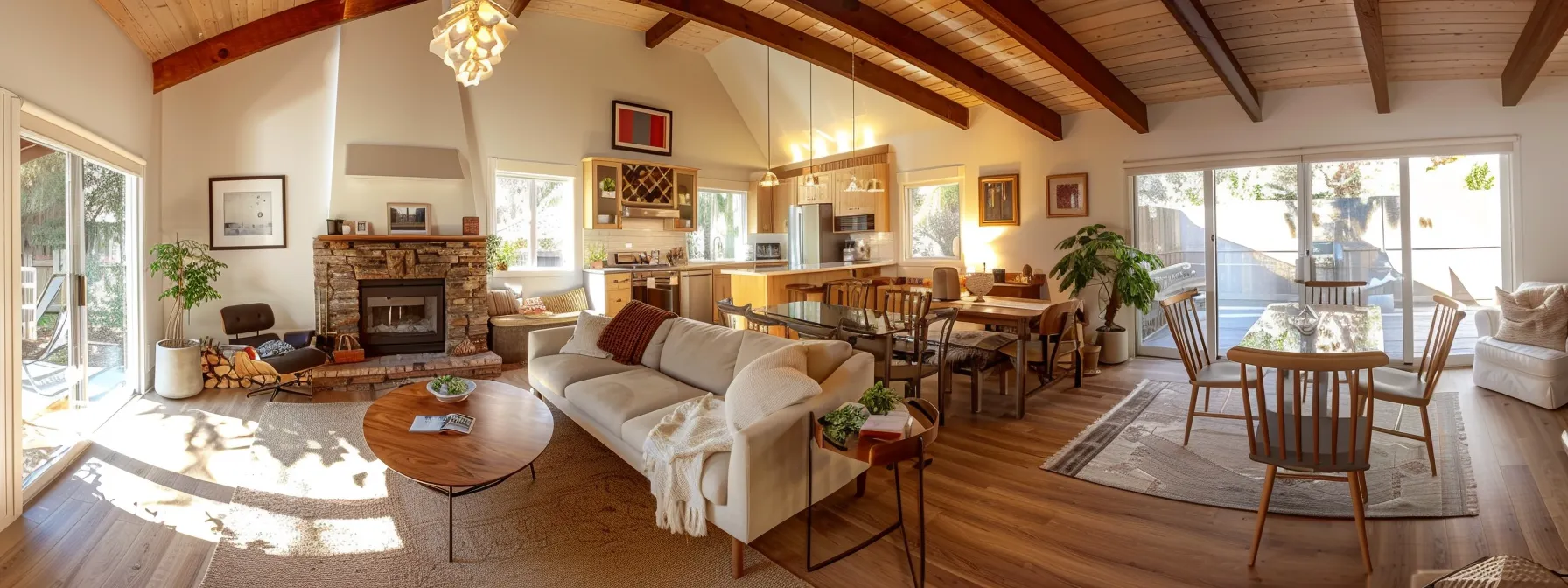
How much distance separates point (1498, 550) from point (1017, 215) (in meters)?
4.99

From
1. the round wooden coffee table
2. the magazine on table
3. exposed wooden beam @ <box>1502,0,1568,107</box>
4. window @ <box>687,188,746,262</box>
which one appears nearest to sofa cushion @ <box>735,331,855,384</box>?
the round wooden coffee table

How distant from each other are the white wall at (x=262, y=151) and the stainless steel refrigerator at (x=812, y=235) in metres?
5.21

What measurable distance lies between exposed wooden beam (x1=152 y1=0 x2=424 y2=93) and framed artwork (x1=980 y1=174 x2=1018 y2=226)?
20.2 ft

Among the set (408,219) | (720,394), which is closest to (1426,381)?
(720,394)

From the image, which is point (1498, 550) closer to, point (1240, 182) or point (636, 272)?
point (1240, 182)

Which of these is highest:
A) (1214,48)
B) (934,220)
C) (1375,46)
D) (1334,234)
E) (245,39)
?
(245,39)

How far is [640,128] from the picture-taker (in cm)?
846

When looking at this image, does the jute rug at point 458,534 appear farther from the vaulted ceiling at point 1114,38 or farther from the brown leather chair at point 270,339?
the vaulted ceiling at point 1114,38

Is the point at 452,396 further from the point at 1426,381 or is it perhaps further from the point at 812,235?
the point at 812,235

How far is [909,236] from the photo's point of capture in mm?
8430

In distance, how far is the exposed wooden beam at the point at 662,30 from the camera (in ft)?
26.0

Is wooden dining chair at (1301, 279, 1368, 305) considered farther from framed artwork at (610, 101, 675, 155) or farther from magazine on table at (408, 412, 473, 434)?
framed artwork at (610, 101, 675, 155)

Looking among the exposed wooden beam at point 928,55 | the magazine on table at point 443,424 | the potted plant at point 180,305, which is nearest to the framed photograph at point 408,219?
the potted plant at point 180,305

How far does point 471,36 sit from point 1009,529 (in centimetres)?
273
